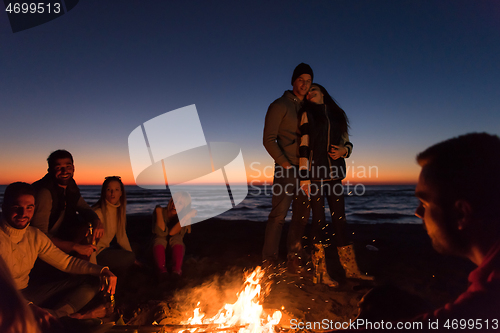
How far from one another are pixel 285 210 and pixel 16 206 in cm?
262

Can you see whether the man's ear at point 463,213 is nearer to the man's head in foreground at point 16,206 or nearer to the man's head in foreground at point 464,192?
the man's head in foreground at point 464,192

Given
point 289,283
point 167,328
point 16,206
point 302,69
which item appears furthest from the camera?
point 302,69

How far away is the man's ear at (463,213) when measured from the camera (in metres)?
0.88

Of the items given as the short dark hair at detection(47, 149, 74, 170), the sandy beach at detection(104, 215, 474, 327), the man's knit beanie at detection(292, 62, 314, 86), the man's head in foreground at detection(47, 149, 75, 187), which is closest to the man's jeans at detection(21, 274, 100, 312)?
the sandy beach at detection(104, 215, 474, 327)

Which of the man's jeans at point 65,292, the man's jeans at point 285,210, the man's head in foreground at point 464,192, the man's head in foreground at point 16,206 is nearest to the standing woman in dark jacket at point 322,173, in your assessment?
the man's jeans at point 285,210

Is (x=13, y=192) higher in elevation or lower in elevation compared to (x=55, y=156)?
lower

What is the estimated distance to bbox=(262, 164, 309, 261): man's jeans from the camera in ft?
10.6

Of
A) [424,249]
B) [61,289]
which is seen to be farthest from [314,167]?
[424,249]

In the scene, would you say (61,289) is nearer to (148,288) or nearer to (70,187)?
(148,288)

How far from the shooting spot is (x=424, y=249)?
15.9 ft

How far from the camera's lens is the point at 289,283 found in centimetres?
313

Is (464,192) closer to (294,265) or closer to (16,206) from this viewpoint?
(294,265)

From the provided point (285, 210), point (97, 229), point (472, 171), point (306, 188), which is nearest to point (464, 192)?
point (472, 171)

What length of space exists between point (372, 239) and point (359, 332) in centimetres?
534
